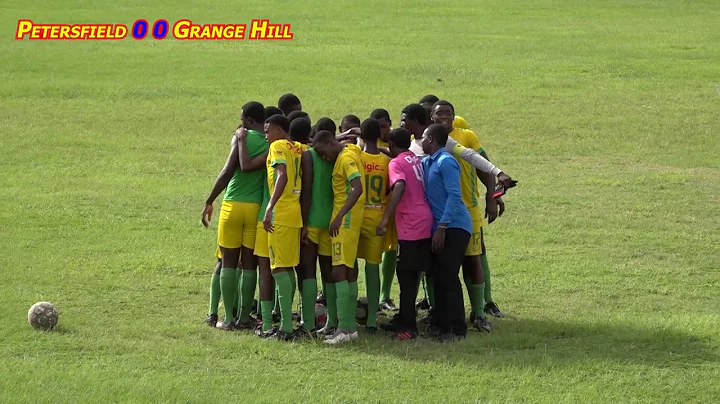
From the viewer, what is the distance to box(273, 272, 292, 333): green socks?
386 inches

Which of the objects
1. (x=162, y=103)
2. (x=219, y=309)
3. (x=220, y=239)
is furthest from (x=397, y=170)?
(x=162, y=103)

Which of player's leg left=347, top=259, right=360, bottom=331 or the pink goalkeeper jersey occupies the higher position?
the pink goalkeeper jersey

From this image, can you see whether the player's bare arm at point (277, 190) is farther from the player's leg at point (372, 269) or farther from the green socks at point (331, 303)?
the player's leg at point (372, 269)

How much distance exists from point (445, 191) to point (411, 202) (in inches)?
12.6

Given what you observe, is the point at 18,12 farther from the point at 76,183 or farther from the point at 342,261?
the point at 342,261

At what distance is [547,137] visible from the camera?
2211 centimetres

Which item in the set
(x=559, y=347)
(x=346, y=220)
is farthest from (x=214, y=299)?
(x=559, y=347)

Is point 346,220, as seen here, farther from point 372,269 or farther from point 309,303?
point 309,303

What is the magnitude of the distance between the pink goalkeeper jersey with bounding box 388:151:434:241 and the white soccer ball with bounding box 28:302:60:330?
3133mm

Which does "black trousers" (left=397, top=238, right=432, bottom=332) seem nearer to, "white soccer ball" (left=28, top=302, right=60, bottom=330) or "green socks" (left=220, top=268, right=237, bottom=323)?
"green socks" (left=220, top=268, right=237, bottom=323)

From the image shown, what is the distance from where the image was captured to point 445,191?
9.82 meters

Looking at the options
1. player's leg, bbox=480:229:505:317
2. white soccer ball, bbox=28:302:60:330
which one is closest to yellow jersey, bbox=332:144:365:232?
player's leg, bbox=480:229:505:317

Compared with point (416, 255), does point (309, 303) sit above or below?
below

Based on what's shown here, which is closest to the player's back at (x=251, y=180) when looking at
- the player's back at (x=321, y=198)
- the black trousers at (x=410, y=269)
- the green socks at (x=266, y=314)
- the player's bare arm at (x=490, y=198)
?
the player's back at (x=321, y=198)
